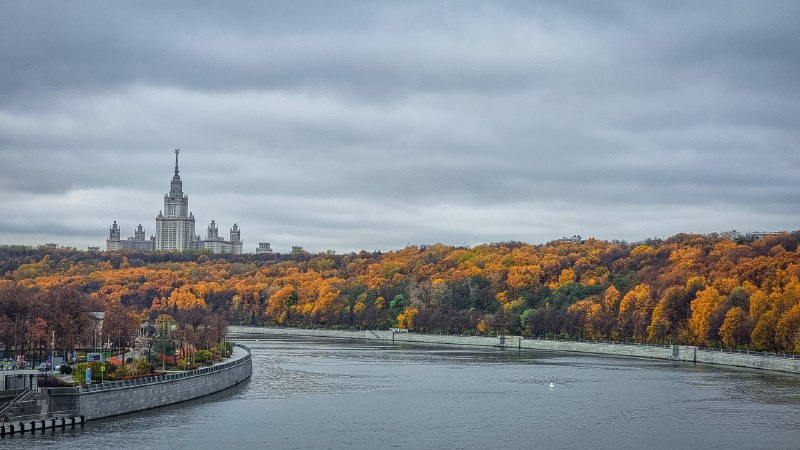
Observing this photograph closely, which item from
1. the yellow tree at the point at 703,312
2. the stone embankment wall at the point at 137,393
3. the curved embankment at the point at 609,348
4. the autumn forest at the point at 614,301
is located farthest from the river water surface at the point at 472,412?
the yellow tree at the point at 703,312

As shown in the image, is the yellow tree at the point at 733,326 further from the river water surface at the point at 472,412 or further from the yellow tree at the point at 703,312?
the river water surface at the point at 472,412

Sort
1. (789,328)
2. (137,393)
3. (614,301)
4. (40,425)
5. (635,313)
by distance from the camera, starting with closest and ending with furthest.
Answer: (40,425)
(137,393)
(789,328)
(635,313)
(614,301)

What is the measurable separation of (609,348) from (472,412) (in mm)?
64289

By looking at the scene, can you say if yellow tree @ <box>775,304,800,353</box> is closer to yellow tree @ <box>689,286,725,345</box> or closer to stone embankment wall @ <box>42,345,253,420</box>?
yellow tree @ <box>689,286,725,345</box>

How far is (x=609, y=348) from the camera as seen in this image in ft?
443

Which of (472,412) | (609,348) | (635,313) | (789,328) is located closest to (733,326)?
(789,328)

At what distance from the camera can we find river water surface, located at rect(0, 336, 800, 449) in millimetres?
61594

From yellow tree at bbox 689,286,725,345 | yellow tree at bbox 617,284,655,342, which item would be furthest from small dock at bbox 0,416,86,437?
yellow tree at bbox 617,284,655,342

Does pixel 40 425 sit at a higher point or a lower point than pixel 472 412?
higher

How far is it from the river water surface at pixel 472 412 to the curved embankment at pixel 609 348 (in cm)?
309

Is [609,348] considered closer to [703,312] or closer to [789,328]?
[703,312]

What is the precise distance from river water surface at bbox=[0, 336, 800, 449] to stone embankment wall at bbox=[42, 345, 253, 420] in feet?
3.14

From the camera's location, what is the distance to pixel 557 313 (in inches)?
6107

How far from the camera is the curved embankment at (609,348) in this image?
105812 millimetres
